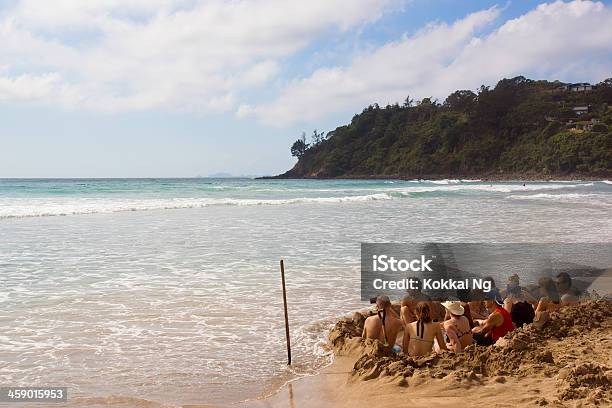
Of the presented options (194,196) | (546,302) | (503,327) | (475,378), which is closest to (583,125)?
(194,196)

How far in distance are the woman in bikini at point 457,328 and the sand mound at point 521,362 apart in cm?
26

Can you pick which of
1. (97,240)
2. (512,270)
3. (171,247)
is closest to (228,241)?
(171,247)

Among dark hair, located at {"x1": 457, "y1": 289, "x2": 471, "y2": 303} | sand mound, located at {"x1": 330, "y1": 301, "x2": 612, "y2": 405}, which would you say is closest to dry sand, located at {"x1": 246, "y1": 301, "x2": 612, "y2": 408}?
sand mound, located at {"x1": 330, "y1": 301, "x2": 612, "y2": 405}

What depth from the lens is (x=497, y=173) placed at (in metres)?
111

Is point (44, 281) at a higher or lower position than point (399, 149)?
lower

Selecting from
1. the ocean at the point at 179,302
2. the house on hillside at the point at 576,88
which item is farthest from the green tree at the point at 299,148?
the ocean at the point at 179,302

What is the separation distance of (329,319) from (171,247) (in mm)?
8192

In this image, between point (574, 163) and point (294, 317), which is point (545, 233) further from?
point (574, 163)

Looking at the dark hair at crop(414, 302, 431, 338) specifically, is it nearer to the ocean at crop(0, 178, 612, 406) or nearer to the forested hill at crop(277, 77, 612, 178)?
the ocean at crop(0, 178, 612, 406)

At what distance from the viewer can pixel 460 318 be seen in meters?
6.06

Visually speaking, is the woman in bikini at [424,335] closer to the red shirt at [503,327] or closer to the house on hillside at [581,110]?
the red shirt at [503,327]

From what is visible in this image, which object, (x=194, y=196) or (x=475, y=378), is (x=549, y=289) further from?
(x=194, y=196)

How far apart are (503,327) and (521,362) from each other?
87cm

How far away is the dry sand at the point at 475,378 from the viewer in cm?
468
